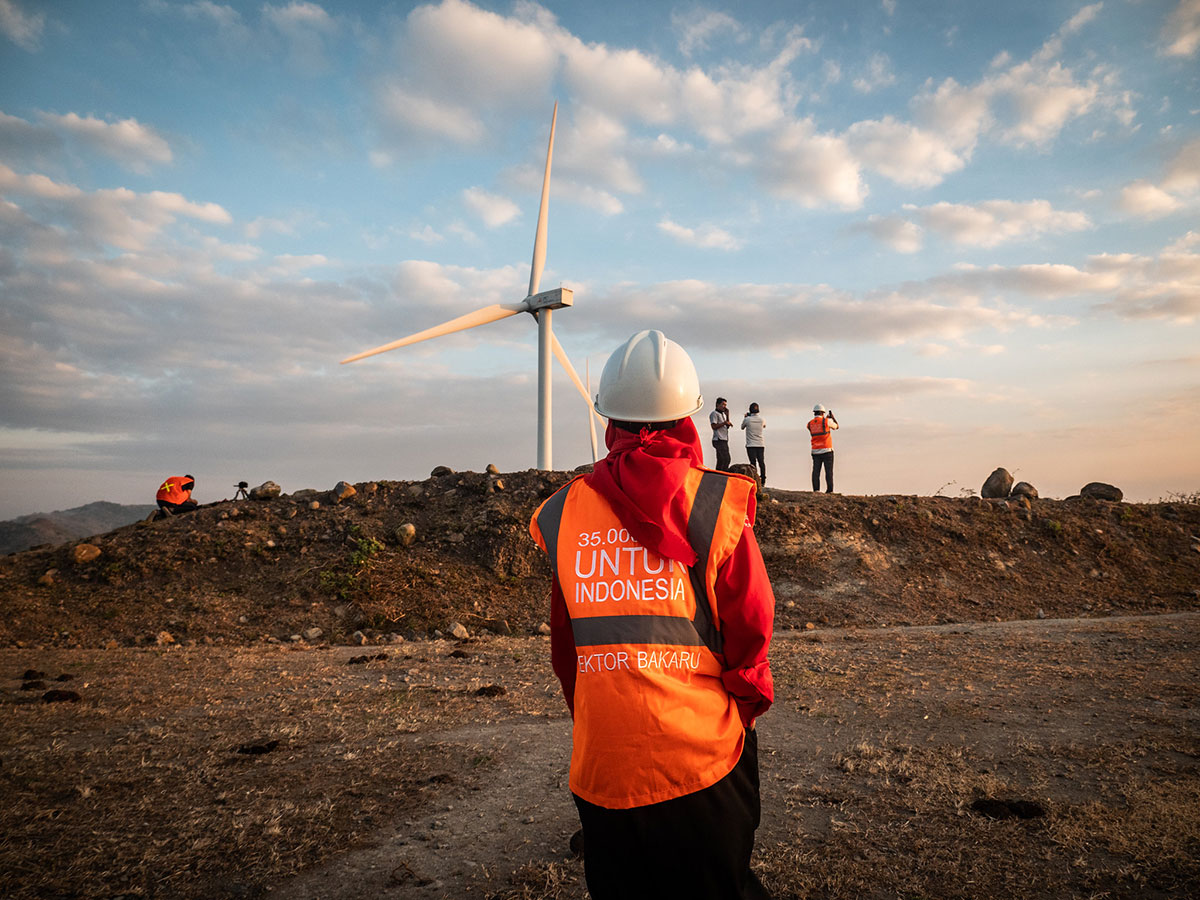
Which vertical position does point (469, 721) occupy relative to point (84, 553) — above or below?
below

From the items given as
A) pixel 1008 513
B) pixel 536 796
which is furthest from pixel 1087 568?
pixel 536 796

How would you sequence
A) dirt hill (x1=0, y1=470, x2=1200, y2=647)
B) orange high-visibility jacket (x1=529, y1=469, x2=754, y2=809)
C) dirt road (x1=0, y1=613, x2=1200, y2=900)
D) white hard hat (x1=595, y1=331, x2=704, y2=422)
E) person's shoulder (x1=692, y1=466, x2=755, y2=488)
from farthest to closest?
dirt hill (x1=0, y1=470, x2=1200, y2=647)
dirt road (x1=0, y1=613, x2=1200, y2=900)
white hard hat (x1=595, y1=331, x2=704, y2=422)
person's shoulder (x1=692, y1=466, x2=755, y2=488)
orange high-visibility jacket (x1=529, y1=469, x2=754, y2=809)

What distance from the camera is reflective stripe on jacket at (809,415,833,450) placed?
18250 millimetres

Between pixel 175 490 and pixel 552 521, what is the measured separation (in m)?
16.5

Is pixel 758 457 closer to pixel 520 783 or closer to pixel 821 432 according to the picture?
pixel 821 432

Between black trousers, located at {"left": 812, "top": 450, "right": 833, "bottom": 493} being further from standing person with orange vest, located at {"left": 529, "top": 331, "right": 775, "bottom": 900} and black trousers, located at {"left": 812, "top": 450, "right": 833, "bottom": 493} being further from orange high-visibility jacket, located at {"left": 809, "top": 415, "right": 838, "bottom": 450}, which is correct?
standing person with orange vest, located at {"left": 529, "top": 331, "right": 775, "bottom": 900}

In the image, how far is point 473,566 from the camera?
13703mm

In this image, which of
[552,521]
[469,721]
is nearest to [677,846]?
[552,521]

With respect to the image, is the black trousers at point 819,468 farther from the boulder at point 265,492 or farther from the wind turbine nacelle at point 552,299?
the boulder at point 265,492

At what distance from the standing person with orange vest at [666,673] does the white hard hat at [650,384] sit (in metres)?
0.16

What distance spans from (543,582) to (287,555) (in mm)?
4750

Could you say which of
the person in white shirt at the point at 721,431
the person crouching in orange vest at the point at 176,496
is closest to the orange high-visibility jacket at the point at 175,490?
the person crouching in orange vest at the point at 176,496

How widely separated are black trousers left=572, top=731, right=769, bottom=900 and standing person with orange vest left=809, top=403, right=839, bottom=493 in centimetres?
1680

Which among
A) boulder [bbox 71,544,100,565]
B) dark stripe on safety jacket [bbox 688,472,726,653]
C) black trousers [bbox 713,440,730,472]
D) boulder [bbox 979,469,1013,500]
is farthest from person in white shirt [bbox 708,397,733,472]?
dark stripe on safety jacket [bbox 688,472,726,653]
